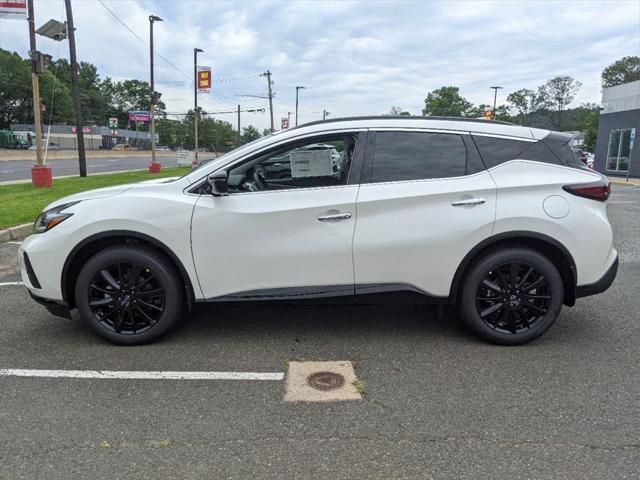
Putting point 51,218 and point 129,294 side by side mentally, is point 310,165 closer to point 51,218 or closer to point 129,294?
point 129,294

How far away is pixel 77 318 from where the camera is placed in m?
4.57

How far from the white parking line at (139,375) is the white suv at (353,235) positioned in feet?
1.48

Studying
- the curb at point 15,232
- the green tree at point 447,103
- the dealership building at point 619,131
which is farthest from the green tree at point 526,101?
the curb at point 15,232

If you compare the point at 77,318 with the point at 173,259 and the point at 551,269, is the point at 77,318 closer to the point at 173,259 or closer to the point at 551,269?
the point at 173,259

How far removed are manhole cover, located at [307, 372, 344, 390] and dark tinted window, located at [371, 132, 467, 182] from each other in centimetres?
149

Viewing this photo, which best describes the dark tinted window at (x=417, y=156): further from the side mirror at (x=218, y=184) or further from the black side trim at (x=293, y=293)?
the side mirror at (x=218, y=184)

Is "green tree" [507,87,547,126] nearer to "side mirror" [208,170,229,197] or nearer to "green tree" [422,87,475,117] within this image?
"green tree" [422,87,475,117]

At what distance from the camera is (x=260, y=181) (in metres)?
4.14

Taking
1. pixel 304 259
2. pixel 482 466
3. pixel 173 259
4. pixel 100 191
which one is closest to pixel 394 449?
pixel 482 466

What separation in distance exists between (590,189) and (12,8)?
14009 millimetres

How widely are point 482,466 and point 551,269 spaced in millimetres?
1899

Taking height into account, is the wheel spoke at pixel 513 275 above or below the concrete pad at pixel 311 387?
above

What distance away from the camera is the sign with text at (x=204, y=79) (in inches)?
1351

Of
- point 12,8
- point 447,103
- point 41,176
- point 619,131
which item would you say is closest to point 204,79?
point 41,176
